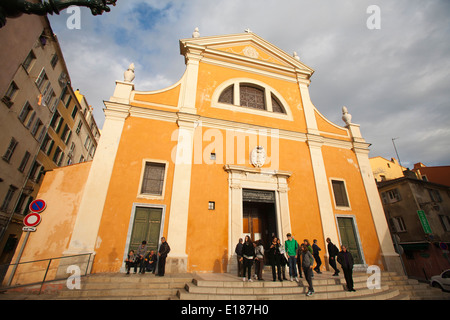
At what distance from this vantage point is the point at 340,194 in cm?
1051

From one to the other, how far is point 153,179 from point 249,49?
9.72 meters

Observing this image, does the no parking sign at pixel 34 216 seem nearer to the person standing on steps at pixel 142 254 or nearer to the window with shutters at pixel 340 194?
the person standing on steps at pixel 142 254

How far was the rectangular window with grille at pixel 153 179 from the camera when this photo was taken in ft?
27.0

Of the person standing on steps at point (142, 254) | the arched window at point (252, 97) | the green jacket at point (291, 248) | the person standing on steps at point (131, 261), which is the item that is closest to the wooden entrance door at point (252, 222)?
the green jacket at point (291, 248)

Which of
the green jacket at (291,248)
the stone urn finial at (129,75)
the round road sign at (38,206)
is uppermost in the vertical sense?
the stone urn finial at (129,75)

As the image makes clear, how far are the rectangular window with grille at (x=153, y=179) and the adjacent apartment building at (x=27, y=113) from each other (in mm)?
8036

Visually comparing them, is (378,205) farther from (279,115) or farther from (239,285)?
(239,285)

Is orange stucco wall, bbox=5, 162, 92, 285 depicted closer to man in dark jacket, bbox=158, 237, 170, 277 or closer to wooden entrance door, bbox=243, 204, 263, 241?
man in dark jacket, bbox=158, 237, 170, 277

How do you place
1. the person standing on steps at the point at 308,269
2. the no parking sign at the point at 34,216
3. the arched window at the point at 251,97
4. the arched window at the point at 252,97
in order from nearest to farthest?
the person standing on steps at the point at 308,269
the no parking sign at the point at 34,216
the arched window at the point at 251,97
the arched window at the point at 252,97

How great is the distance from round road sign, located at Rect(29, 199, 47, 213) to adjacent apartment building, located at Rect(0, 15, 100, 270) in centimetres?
674

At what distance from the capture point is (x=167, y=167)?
28.0 ft

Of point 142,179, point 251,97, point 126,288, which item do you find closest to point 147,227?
point 142,179

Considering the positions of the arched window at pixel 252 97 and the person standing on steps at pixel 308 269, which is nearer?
the person standing on steps at pixel 308 269

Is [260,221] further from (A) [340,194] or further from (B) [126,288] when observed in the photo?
(B) [126,288]
